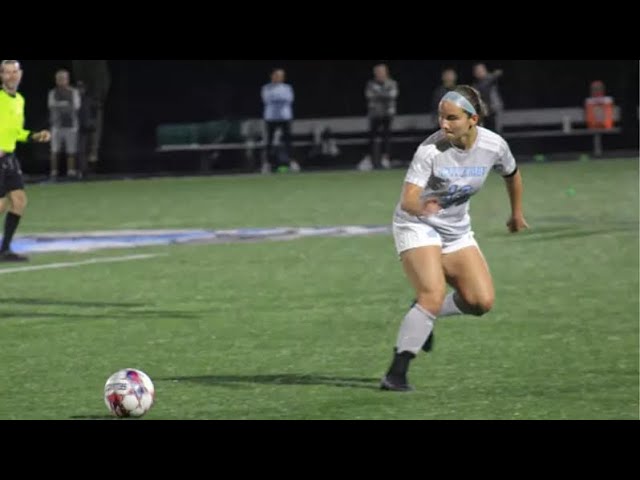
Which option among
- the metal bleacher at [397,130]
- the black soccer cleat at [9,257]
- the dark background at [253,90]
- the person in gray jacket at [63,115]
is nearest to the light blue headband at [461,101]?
the black soccer cleat at [9,257]

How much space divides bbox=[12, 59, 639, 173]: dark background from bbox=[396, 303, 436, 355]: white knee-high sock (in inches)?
1094

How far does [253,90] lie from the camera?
39812mm

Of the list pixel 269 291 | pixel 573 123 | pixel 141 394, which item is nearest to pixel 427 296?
pixel 141 394

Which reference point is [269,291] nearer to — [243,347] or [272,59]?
[243,347]

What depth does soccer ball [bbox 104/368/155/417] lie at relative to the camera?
34.4 feet

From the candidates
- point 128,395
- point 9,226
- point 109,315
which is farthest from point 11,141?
point 128,395

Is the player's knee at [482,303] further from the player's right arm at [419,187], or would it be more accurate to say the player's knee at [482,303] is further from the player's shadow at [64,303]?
the player's shadow at [64,303]

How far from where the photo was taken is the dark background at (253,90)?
3881 centimetres

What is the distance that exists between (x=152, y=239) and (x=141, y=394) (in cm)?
1271

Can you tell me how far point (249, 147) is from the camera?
1494 inches

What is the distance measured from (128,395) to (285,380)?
1807 millimetres

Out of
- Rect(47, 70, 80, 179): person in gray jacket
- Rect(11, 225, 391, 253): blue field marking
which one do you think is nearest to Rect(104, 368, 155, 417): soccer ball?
Rect(11, 225, 391, 253): blue field marking

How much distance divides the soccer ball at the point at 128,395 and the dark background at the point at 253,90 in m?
28.2

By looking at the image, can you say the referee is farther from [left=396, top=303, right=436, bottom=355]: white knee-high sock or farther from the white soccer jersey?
[left=396, top=303, right=436, bottom=355]: white knee-high sock
